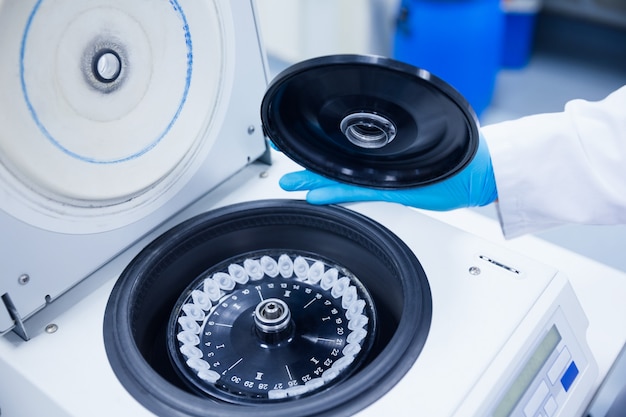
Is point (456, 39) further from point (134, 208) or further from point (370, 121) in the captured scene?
point (134, 208)

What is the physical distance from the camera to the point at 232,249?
1.01m

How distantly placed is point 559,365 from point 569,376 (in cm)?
3

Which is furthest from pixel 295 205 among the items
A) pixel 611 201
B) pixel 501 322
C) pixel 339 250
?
pixel 611 201

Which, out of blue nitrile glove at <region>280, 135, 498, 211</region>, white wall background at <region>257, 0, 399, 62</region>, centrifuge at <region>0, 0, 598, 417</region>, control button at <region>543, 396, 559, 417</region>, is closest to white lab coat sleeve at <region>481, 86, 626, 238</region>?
blue nitrile glove at <region>280, 135, 498, 211</region>

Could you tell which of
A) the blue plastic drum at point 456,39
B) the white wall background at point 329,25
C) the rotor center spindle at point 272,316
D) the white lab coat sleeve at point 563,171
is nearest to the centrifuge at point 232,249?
the rotor center spindle at point 272,316

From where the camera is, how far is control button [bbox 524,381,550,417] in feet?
2.52

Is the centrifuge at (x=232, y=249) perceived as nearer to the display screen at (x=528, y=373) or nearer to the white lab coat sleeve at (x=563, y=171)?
the display screen at (x=528, y=373)

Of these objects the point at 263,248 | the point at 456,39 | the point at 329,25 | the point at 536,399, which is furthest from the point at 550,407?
the point at 329,25

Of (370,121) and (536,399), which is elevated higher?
(370,121)

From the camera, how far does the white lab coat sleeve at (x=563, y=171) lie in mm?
1118

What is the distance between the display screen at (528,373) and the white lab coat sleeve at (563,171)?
1.11 ft

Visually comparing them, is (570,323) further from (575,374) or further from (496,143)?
(496,143)

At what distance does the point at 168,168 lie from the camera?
35.8 inches

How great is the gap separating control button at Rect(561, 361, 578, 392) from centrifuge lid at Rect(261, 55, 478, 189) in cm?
32
